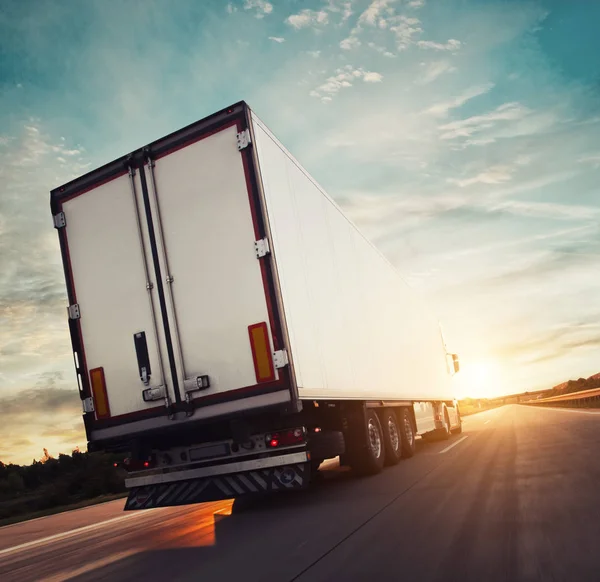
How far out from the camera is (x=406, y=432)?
13.6m

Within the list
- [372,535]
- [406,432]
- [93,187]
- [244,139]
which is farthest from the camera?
[406,432]

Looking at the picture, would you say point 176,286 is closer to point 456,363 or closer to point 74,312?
point 74,312

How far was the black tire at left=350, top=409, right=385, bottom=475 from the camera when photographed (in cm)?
1022

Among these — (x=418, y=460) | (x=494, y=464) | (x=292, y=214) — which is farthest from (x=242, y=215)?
(x=418, y=460)

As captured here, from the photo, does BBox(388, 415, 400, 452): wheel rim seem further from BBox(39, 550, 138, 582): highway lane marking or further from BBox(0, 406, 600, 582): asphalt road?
BBox(39, 550, 138, 582): highway lane marking

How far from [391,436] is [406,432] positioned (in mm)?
1487

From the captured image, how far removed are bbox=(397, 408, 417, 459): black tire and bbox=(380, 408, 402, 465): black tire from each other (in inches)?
13.7

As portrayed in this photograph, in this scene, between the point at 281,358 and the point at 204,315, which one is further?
the point at 204,315

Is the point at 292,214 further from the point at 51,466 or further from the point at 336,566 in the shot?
the point at 51,466

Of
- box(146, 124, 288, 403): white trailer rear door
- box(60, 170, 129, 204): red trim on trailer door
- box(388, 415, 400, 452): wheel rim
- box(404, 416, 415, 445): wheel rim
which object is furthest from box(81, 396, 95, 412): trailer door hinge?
box(404, 416, 415, 445): wheel rim

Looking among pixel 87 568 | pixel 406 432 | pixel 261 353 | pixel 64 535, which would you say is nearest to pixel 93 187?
pixel 261 353

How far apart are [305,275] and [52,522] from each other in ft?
24.2

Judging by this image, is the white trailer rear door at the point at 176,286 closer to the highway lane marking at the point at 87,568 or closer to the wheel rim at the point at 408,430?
the highway lane marking at the point at 87,568

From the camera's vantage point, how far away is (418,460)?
42.7ft
